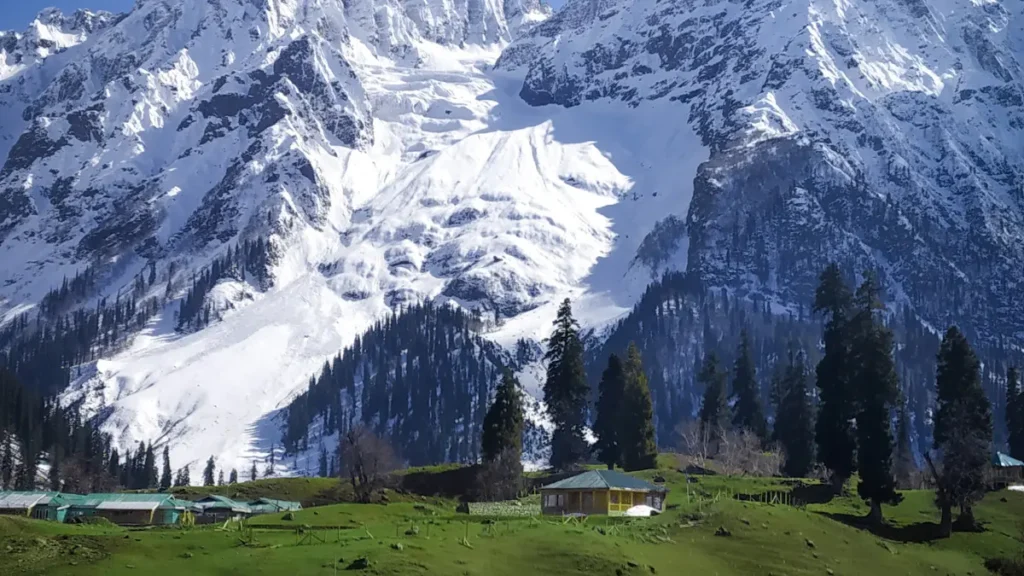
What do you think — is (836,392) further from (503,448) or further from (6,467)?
(6,467)

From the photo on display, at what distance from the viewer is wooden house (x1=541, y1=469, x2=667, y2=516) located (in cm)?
9031

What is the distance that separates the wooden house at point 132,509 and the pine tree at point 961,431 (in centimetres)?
6406

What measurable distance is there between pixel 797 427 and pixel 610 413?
831 inches

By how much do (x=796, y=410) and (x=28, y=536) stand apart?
91908mm

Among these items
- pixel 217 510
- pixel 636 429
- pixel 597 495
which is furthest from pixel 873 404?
pixel 217 510

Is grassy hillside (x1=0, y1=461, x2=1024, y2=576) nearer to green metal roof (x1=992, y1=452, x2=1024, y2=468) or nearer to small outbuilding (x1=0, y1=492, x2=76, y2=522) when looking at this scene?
green metal roof (x1=992, y1=452, x2=1024, y2=468)

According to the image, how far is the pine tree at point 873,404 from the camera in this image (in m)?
94.9

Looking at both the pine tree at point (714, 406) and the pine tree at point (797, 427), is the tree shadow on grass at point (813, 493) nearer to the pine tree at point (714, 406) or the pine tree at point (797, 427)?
the pine tree at point (797, 427)

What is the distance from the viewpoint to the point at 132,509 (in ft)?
358

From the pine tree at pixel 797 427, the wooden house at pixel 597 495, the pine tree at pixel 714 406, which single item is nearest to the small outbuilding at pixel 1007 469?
the pine tree at pixel 797 427

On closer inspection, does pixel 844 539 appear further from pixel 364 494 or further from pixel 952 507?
pixel 364 494

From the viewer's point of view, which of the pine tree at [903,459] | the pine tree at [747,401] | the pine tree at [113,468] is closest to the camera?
the pine tree at [903,459]

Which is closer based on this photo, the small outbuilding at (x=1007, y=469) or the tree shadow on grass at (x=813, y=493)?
the tree shadow on grass at (x=813, y=493)

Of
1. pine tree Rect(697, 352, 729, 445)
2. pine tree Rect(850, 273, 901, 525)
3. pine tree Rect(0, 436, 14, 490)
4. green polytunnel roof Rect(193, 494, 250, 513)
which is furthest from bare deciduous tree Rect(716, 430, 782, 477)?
pine tree Rect(0, 436, 14, 490)
